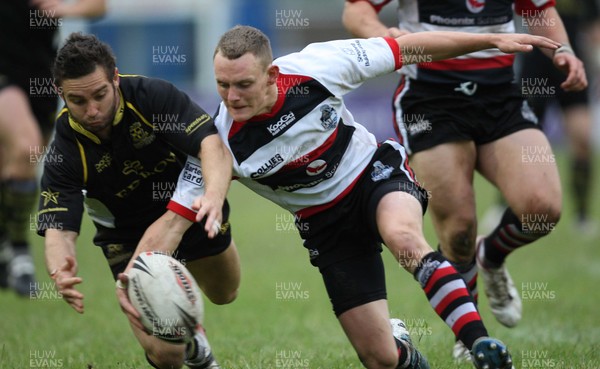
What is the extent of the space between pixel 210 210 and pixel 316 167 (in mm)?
795

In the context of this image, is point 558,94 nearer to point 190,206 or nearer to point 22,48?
point 22,48

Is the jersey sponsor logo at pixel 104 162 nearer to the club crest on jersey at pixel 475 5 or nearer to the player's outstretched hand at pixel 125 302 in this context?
the player's outstretched hand at pixel 125 302

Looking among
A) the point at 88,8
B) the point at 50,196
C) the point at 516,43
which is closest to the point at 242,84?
the point at 50,196

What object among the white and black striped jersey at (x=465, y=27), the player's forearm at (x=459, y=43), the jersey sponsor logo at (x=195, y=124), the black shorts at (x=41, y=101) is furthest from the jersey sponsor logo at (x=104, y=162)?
the black shorts at (x=41, y=101)

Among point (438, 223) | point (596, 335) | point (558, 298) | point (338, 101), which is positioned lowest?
point (558, 298)

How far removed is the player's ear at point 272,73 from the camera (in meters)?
4.60

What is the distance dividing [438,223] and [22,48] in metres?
4.68

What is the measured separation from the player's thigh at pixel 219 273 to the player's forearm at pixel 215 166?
1077 mm

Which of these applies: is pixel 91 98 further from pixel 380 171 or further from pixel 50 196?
pixel 380 171

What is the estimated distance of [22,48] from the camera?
28.3 ft

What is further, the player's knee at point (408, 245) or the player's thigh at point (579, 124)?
the player's thigh at point (579, 124)

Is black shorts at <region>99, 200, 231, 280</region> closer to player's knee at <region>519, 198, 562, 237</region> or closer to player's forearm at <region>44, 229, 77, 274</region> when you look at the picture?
player's forearm at <region>44, 229, 77, 274</region>

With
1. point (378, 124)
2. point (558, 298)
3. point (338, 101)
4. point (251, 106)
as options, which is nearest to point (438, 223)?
point (338, 101)

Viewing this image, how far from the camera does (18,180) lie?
8.40 meters
